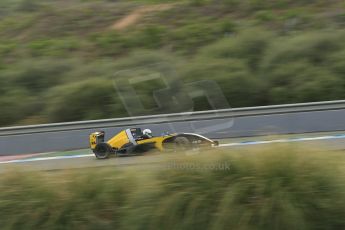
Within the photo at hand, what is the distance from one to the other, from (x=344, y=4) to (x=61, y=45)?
11.2m

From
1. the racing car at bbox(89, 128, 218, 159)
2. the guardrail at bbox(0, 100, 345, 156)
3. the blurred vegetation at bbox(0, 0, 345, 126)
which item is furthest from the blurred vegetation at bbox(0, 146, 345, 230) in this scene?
the blurred vegetation at bbox(0, 0, 345, 126)

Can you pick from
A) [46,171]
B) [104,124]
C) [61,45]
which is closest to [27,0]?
[61,45]

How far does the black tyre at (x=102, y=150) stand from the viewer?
973 centimetres

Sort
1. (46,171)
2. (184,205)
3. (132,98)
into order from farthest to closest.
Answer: (132,98)
(46,171)
(184,205)

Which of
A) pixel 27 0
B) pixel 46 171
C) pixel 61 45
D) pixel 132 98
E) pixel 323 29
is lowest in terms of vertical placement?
pixel 46 171

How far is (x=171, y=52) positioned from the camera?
1975 cm

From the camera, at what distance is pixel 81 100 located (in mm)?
15148

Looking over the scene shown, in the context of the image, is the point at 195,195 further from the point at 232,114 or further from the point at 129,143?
the point at 232,114

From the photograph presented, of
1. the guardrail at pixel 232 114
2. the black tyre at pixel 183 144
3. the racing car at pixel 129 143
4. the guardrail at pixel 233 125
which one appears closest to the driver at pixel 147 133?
the racing car at pixel 129 143

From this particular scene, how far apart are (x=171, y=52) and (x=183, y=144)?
44.5 feet

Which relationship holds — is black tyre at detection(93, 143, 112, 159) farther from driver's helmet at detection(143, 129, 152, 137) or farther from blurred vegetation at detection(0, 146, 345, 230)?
blurred vegetation at detection(0, 146, 345, 230)

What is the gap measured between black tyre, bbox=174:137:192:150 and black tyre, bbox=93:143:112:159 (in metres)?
2.86

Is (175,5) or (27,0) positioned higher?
(27,0)

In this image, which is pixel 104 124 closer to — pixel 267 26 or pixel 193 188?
pixel 193 188
